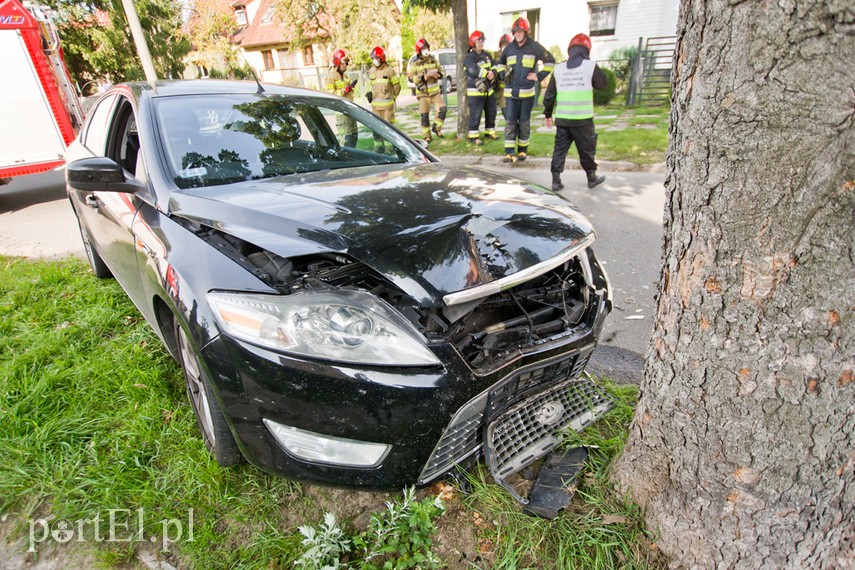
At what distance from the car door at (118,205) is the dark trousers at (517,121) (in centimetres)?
538

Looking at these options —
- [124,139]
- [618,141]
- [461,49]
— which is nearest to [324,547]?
[124,139]

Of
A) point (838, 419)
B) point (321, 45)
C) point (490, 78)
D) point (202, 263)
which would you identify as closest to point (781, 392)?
point (838, 419)

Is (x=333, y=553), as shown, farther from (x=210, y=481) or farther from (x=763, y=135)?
(x=763, y=135)

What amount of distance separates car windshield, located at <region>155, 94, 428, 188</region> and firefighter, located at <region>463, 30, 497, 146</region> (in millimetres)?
6018

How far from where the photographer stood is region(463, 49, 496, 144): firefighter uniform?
891cm

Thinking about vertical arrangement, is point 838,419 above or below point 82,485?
above

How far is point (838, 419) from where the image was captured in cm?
125

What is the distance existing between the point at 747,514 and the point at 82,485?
2443 millimetres

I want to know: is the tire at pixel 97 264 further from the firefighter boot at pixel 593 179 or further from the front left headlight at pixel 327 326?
the firefighter boot at pixel 593 179

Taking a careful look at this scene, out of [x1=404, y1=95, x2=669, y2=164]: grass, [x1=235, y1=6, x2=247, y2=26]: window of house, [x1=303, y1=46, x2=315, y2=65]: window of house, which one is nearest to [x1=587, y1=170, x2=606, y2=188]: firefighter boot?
[x1=404, y1=95, x2=669, y2=164]: grass

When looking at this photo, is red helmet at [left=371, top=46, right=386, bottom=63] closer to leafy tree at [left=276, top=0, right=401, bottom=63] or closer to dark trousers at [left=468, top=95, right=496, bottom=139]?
dark trousers at [left=468, top=95, right=496, bottom=139]

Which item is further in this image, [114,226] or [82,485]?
[114,226]

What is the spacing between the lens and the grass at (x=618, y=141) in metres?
7.26

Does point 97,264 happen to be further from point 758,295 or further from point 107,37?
point 107,37
